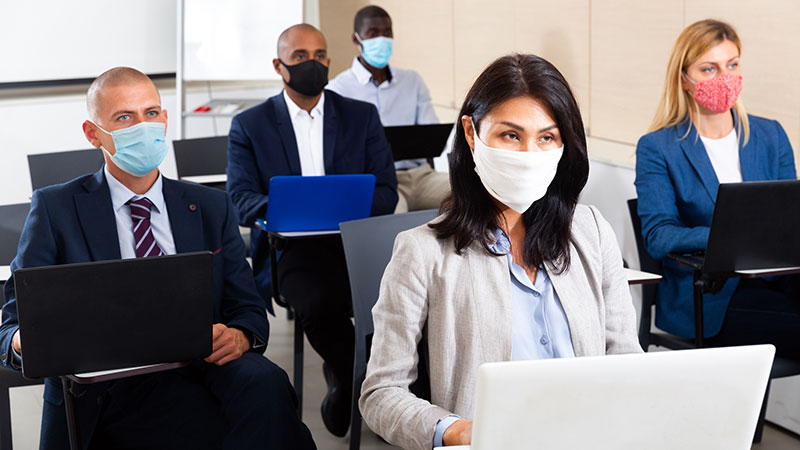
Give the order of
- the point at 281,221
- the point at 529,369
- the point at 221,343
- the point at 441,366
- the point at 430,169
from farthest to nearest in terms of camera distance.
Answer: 1. the point at 430,169
2. the point at 281,221
3. the point at 221,343
4. the point at 441,366
5. the point at 529,369

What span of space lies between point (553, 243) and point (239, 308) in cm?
100

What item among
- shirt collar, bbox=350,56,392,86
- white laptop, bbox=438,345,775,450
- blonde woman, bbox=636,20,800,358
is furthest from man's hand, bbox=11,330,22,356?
shirt collar, bbox=350,56,392,86

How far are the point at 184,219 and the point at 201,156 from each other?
7.19ft

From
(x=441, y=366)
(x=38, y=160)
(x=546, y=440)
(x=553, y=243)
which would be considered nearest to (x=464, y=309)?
(x=441, y=366)

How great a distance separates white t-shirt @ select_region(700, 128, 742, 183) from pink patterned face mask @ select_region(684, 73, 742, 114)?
122 mm

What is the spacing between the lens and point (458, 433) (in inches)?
55.2

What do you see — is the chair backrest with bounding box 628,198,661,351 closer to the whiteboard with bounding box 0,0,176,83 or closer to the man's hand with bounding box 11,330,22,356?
the man's hand with bounding box 11,330,22,356

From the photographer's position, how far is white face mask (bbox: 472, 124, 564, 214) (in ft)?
5.42

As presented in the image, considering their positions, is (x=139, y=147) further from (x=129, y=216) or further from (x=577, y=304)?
(x=577, y=304)

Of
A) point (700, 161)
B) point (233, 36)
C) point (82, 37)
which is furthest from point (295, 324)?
point (82, 37)

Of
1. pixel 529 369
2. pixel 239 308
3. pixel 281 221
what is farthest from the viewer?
pixel 281 221

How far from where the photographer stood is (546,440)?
1.05 meters

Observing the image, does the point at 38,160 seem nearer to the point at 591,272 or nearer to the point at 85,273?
the point at 85,273

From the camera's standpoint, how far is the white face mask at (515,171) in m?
1.65
